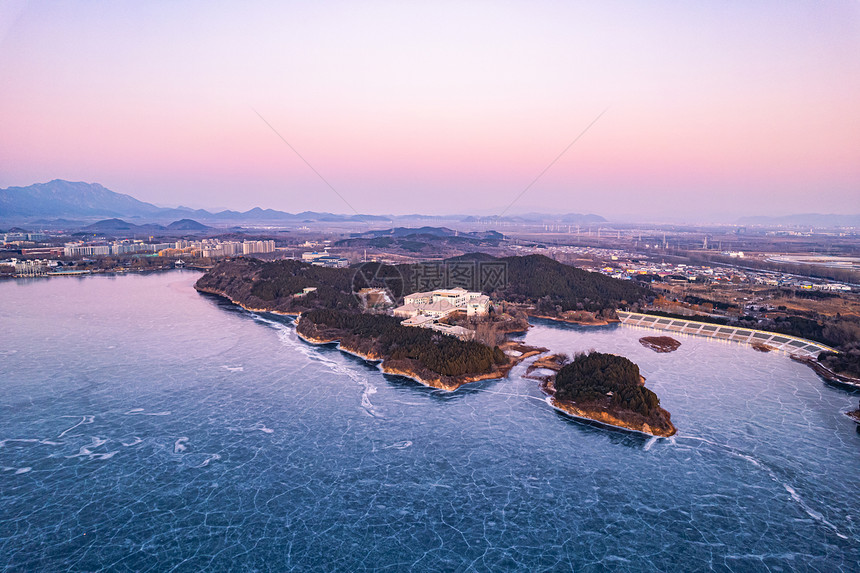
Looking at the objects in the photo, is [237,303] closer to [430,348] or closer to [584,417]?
[430,348]

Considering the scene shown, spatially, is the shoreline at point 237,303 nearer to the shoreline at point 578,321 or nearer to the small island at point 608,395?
the shoreline at point 578,321

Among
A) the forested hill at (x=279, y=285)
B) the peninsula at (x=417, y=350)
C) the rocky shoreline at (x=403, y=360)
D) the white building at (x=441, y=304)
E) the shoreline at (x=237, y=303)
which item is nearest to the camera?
the rocky shoreline at (x=403, y=360)

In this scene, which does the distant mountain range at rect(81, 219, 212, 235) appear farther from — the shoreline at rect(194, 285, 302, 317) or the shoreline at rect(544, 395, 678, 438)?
the shoreline at rect(544, 395, 678, 438)

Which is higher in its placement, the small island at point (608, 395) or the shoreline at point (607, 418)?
the small island at point (608, 395)

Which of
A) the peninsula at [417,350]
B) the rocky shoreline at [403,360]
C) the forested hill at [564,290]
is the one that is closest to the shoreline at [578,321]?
the forested hill at [564,290]

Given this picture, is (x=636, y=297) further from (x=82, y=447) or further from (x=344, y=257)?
(x=344, y=257)

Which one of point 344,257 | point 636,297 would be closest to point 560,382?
point 636,297
